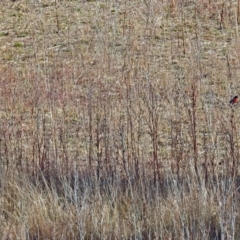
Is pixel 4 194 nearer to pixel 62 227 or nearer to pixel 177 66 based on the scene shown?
pixel 62 227

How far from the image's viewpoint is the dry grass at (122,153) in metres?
4.03

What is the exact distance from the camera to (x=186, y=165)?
173 inches

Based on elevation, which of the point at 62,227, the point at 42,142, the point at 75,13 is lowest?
the point at 62,227

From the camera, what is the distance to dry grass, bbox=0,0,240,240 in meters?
4.03

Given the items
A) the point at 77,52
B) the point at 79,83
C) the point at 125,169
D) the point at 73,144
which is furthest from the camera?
the point at 77,52

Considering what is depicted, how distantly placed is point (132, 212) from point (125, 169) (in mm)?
458

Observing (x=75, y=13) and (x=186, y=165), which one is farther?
(x=75, y=13)

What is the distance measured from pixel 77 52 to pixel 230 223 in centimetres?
453

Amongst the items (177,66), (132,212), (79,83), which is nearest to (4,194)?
(132,212)

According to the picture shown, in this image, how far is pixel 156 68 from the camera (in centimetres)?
730

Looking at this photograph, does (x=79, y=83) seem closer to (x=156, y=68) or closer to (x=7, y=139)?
(x=156, y=68)

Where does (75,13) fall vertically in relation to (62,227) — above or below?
above

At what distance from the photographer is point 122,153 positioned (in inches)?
173

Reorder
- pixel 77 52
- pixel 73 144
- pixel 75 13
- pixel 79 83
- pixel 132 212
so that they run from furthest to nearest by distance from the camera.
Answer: pixel 75 13 → pixel 77 52 → pixel 79 83 → pixel 73 144 → pixel 132 212
